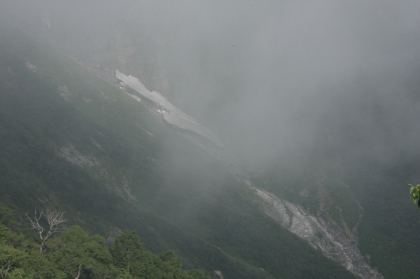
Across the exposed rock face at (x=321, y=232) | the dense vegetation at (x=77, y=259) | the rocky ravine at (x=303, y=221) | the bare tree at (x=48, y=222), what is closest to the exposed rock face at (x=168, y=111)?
the rocky ravine at (x=303, y=221)

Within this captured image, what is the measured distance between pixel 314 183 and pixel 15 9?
7270 inches

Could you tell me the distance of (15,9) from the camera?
461 feet

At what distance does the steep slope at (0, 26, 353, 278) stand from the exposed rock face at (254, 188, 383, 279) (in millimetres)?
10505

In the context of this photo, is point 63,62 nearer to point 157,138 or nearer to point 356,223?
point 157,138

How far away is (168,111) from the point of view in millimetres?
153500

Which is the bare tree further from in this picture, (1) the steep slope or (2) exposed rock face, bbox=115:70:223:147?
(2) exposed rock face, bbox=115:70:223:147

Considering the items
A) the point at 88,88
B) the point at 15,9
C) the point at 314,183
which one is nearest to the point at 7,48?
the point at 88,88

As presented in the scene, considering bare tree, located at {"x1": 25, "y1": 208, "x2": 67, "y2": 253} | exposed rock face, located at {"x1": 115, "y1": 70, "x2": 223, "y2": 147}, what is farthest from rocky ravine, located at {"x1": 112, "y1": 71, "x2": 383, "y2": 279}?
bare tree, located at {"x1": 25, "y1": 208, "x2": 67, "y2": 253}

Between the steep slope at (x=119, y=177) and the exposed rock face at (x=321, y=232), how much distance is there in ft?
34.5

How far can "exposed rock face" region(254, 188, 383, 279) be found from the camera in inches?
4270

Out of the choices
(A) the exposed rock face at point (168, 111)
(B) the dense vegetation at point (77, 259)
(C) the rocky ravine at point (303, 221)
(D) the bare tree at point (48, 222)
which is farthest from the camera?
(A) the exposed rock face at point (168, 111)

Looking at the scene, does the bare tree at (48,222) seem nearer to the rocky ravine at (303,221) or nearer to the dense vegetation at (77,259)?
the dense vegetation at (77,259)

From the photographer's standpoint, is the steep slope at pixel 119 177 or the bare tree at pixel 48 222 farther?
the steep slope at pixel 119 177

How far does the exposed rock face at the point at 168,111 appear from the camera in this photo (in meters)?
148
